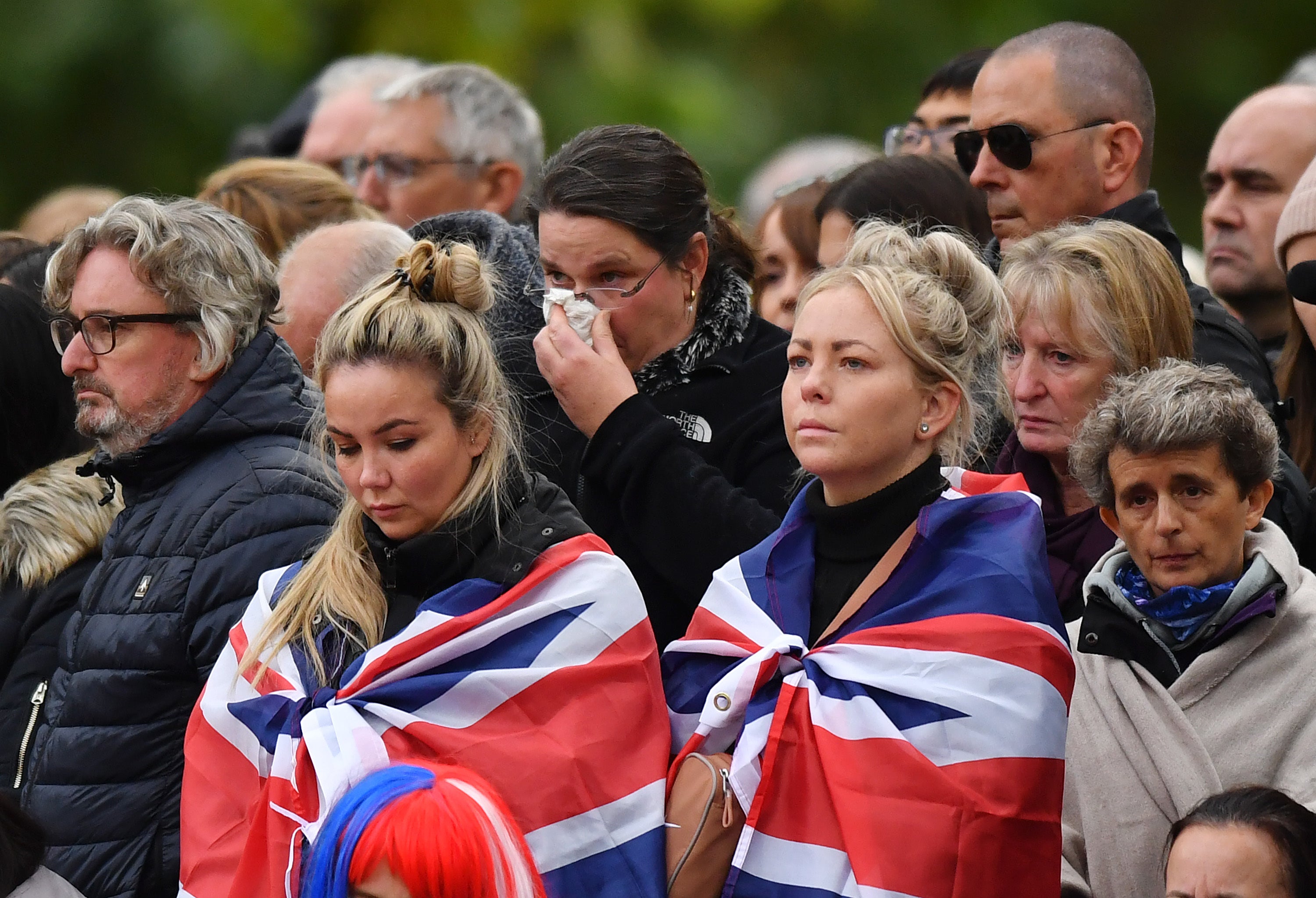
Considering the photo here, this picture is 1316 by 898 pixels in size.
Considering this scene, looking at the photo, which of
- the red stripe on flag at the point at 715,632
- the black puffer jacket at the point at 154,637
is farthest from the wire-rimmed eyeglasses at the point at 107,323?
the red stripe on flag at the point at 715,632

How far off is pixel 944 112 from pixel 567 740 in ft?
11.0

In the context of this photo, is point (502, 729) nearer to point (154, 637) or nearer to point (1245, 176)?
point (154, 637)

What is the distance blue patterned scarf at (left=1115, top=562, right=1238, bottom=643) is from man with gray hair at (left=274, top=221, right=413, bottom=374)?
2350 millimetres

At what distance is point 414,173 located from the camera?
20.2 ft

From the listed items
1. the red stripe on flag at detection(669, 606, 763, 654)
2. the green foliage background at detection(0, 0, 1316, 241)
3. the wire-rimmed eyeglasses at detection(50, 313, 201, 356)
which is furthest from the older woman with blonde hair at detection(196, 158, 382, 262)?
the green foliage background at detection(0, 0, 1316, 241)

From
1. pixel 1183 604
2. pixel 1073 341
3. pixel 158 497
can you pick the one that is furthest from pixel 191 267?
pixel 1183 604

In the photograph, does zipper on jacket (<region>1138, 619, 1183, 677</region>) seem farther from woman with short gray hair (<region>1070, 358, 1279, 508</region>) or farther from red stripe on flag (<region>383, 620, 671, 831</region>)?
red stripe on flag (<region>383, 620, 671, 831</region>)

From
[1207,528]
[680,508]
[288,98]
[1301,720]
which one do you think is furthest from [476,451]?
[288,98]

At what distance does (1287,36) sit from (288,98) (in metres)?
6.77

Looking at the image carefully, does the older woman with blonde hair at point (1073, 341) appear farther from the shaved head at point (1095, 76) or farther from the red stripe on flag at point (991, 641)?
the shaved head at point (1095, 76)

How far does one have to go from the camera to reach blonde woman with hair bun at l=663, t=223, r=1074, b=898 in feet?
10.0

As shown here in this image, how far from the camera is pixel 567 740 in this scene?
326cm

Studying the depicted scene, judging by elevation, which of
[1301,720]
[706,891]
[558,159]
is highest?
[558,159]

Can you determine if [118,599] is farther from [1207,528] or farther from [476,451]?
[1207,528]
